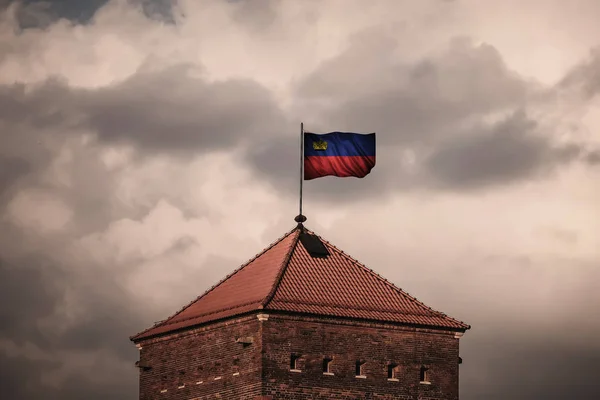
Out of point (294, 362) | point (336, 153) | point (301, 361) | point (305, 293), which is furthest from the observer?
point (336, 153)

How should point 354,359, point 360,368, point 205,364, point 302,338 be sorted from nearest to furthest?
point 302,338 < point 354,359 < point 360,368 < point 205,364

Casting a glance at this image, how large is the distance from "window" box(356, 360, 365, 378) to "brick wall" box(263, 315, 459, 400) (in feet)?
0.31

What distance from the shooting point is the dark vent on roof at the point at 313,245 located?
115 meters

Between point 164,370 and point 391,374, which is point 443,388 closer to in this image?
point 391,374

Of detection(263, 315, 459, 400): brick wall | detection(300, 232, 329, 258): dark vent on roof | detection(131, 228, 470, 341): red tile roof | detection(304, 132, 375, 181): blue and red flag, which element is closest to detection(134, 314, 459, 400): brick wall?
detection(263, 315, 459, 400): brick wall

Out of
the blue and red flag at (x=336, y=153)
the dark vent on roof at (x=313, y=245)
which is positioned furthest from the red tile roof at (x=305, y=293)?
the blue and red flag at (x=336, y=153)

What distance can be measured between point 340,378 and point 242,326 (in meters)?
4.41

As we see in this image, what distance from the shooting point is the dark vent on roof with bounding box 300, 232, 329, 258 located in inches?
4510

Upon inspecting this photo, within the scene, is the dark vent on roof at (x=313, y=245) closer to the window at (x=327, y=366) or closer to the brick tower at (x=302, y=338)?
the brick tower at (x=302, y=338)

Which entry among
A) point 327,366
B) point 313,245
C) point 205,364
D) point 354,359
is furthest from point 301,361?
point 313,245

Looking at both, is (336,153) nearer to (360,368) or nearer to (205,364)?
(360,368)

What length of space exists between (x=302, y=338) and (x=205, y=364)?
4.39 m

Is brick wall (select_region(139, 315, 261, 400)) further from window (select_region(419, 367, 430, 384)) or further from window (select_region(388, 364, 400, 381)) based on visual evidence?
window (select_region(419, 367, 430, 384))

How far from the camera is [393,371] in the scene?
112750mm
